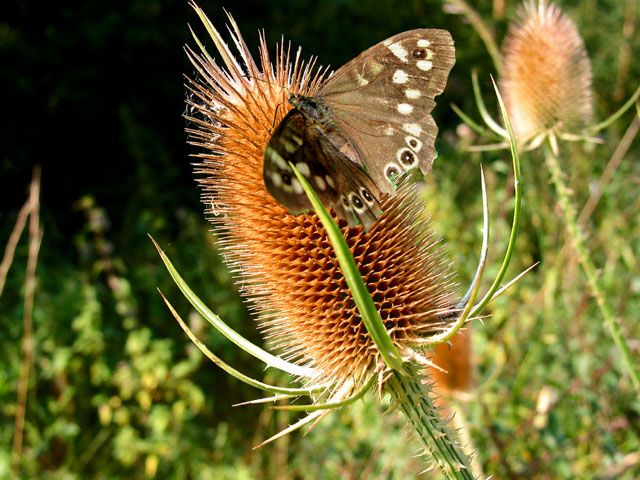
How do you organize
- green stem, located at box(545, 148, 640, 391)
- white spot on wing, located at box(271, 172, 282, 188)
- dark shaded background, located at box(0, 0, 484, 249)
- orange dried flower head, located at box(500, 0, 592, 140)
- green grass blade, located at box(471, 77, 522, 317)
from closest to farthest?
green grass blade, located at box(471, 77, 522, 317) < white spot on wing, located at box(271, 172, 282, 188) < green stem, located at box(545, 148, 640, 391) < orange dried flower head, located at box(500, 0, 592, 140) < dark shaded background, located at box(0, 0, 484, 249)

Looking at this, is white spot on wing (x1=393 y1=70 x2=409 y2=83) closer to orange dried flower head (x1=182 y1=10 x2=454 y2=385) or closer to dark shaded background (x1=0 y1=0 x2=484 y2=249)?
orange dried flower head (x1=182 y1=10 x2=454 y2=385)

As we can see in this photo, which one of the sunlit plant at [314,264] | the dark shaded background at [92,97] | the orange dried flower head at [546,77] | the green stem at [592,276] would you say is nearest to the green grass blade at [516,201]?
the sunlit plant at [314,264]

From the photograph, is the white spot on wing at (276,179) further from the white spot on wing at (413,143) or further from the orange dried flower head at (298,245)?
the white spot on wing at (413,143)

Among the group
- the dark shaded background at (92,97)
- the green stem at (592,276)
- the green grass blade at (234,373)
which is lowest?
the green stem at (592,276)

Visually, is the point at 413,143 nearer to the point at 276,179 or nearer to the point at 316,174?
the point at 316,174

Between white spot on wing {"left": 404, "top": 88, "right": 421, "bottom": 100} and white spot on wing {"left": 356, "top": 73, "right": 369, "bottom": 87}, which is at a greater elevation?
white spot on wing {"left": 356, "top": 73, "right": 369, "bottom": 87}

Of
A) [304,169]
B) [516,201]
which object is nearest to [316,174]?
[304,169]

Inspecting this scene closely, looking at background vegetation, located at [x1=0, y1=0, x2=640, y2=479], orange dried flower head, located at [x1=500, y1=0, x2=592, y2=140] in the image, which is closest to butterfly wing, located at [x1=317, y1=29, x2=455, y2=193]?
orange dried flower head, located at [x1=500, y1=0, x2=592, y2=140]
